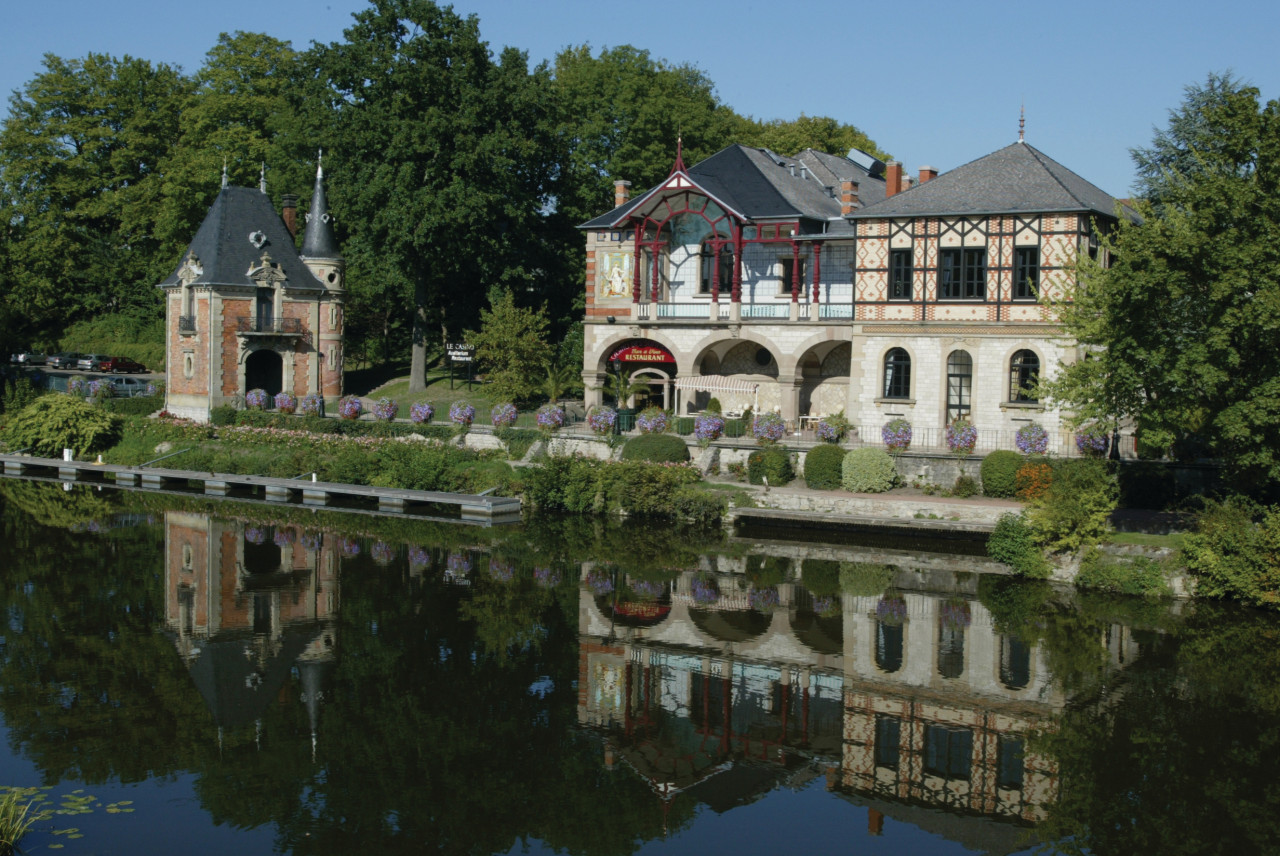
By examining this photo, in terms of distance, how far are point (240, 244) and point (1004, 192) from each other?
25.6 metres

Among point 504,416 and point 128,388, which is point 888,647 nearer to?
point 504,416

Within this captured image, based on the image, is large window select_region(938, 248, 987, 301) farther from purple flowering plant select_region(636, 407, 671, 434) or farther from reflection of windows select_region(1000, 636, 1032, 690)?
reflection of windows select_region(1000, 636, 1032, 690)

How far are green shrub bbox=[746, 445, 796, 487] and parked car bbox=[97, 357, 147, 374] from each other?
33.5 m

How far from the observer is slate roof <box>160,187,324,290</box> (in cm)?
4325

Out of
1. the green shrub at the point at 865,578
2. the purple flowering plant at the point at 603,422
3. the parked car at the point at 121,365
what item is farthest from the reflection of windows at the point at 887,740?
the parked car at the point at 121,365

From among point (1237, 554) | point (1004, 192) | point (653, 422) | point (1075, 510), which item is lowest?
point (1237, 554)

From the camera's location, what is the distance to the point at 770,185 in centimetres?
3831

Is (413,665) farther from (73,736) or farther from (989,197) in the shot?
(989,197)

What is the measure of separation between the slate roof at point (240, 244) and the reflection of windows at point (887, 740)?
31.8 meters

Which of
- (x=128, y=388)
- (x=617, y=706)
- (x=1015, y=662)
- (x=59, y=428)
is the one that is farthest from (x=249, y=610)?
(x=128, y=388)

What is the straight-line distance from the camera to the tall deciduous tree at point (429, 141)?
40688mm

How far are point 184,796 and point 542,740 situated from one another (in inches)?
168

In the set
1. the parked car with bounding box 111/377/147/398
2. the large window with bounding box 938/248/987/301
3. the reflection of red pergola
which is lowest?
the parked car with bounding box 111/377/147/398

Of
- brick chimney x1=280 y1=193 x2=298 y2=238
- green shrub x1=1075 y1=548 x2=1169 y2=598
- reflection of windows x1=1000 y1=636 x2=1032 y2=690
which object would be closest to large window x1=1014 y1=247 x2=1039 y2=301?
green shrub x1=1075 y1=548 x2=1169 y2=598
